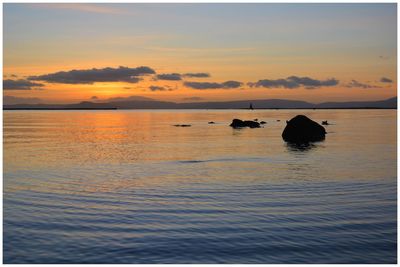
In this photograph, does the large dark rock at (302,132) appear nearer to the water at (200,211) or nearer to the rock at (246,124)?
the water at (200,211)

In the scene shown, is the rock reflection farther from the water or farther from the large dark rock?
the water

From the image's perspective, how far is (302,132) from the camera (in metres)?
56.4

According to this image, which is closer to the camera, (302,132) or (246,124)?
(302,132)

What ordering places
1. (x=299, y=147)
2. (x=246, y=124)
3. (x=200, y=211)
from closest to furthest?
(x=200, y=211) → (x=299, y=147) → (x=246, y=124)

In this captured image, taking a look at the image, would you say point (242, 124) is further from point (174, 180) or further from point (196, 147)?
point (174, 180)

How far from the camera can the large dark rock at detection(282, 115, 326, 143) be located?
56.3m

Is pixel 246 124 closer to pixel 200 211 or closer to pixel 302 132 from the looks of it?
pixel 302 132

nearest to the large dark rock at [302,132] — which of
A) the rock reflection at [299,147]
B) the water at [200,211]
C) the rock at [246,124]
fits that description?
the rock reflection at [299,147]

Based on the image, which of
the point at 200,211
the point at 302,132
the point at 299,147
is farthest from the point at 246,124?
the point at 200,211

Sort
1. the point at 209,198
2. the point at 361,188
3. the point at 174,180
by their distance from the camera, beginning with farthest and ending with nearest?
the point at 174,180
the point at 361,188
the point at 209,198

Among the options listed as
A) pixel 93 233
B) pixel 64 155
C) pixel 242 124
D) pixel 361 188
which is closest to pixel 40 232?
pixel 93 233

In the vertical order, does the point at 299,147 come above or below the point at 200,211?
below

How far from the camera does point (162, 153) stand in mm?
43469

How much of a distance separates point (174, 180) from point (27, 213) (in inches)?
399
